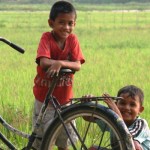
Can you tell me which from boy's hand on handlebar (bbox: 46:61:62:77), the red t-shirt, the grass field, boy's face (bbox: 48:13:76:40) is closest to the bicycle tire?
boy's hand on handlebar (bbox: 46:61:62:77)

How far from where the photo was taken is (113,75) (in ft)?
25.9

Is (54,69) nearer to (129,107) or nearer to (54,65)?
(54,65)

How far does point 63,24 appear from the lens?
11.2 feet

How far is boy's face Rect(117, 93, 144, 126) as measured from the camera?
3.29 metres

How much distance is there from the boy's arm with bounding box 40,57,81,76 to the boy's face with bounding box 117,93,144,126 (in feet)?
1.10

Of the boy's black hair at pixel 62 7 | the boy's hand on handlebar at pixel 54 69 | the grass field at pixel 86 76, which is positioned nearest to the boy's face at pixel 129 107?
the boy's hand on handlebar at pixel 54 69

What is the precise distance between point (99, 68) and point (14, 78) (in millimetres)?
1615

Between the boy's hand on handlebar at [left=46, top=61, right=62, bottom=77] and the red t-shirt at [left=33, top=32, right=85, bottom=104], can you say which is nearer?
the boy's hand on handlebar at [left=46, top=61, right=62, bottom=77]

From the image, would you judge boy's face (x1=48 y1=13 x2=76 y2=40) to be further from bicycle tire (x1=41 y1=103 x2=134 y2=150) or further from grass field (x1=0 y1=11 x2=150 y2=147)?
grass field (x1=0 y1=11 x2=150 y2=147)

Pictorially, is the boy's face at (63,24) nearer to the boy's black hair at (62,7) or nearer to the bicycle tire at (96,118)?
the boy's black hair at (62,7)

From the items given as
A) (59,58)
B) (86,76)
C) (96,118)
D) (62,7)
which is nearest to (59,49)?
(59,58)

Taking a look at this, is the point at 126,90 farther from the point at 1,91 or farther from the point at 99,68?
the point at 99,68

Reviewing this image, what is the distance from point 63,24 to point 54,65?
368 mm

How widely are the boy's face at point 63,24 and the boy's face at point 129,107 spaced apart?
19.9 inches
